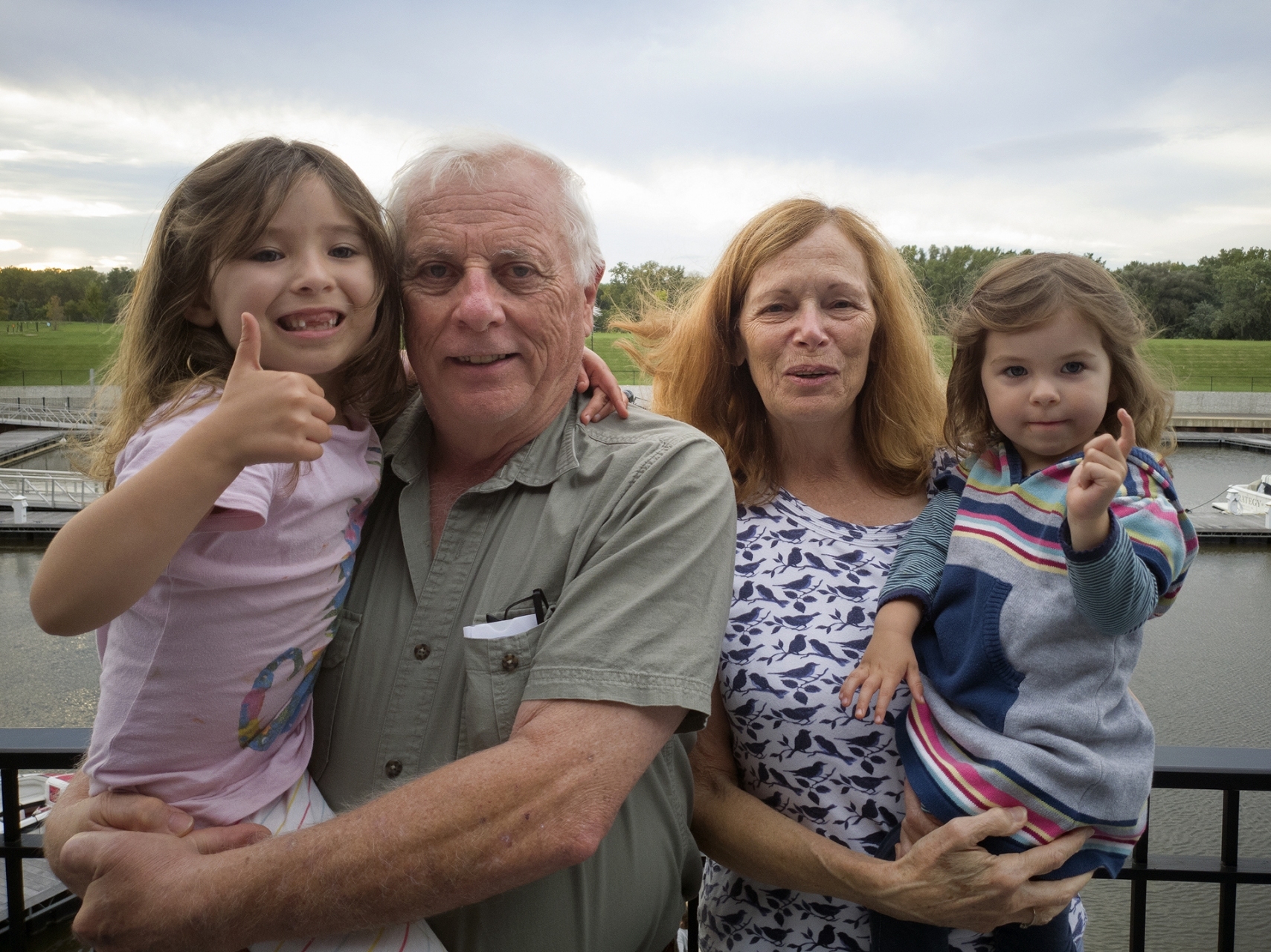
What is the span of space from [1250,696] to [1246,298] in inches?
1895

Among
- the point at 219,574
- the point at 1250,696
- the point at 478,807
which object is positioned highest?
the point at 219,574

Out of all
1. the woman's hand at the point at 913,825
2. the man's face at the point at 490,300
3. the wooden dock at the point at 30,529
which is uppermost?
the man's face at the point at 490,300

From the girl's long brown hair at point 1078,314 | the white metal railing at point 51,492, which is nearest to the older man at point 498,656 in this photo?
the girl's long brown hair at point 1078,314

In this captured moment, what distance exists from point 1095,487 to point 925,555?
1.38 ft

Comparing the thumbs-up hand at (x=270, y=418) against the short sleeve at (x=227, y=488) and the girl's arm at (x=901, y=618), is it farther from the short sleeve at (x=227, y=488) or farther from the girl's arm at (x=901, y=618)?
the girl's arm at (x=901, y=618)

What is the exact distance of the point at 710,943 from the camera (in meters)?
1.92

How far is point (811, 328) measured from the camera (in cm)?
193

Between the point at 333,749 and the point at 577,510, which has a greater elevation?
the point at 577,510

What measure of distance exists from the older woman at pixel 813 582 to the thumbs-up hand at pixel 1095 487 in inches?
18.6

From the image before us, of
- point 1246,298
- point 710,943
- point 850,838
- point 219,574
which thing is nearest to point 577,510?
point 219,574

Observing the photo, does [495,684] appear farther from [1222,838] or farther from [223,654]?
[1222,838]

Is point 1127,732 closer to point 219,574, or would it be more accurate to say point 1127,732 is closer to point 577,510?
point 577,510

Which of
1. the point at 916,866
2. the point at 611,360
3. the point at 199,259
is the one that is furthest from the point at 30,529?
the point at 611,360

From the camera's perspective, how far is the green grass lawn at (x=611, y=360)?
52.1 metres
